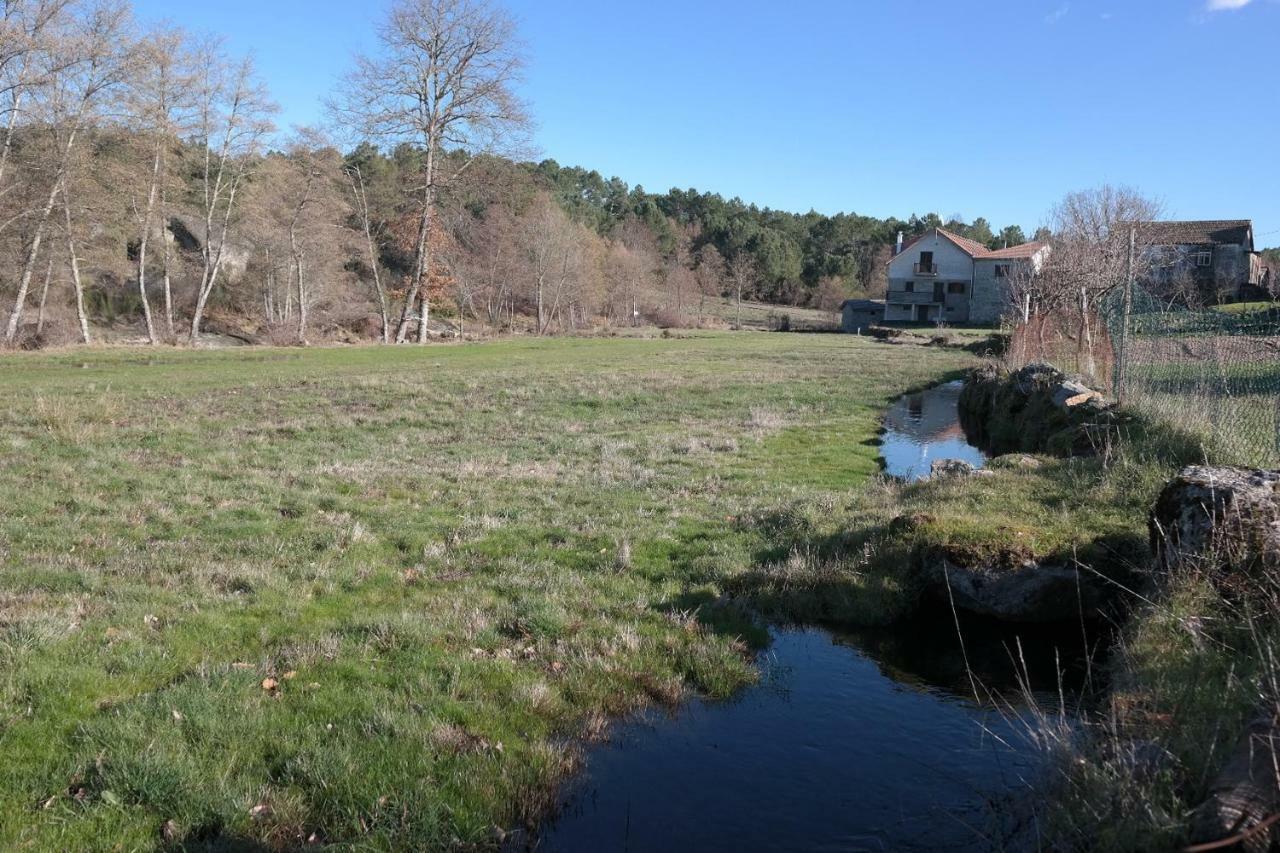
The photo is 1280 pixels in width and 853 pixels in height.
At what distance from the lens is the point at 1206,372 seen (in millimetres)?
13031

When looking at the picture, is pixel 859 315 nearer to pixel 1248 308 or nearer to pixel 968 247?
pixel 968 247

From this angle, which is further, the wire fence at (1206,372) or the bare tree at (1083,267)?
the bare tree at (1083,267)

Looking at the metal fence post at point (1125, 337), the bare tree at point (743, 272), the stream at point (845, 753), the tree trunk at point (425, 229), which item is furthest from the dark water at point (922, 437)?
the bare tree at point (743, 272)

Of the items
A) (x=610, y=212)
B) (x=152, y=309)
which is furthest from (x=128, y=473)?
(x=610, y=212)

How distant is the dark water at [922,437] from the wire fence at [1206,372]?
120 inches

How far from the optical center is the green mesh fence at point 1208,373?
985 cm

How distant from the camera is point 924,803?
5012mm

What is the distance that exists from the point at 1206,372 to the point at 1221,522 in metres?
8.71

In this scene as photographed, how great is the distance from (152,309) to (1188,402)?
168 ft

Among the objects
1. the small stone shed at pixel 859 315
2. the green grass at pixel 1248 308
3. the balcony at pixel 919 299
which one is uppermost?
the balcony at pixel 919 299

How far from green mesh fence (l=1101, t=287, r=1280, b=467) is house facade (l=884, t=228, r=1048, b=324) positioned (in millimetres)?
74594

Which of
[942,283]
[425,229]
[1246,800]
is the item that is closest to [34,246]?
[425,229]

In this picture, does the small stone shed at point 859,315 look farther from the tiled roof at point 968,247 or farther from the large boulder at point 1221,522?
the large boulder at point 1221,522

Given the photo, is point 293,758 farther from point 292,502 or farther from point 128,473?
point 128,473
